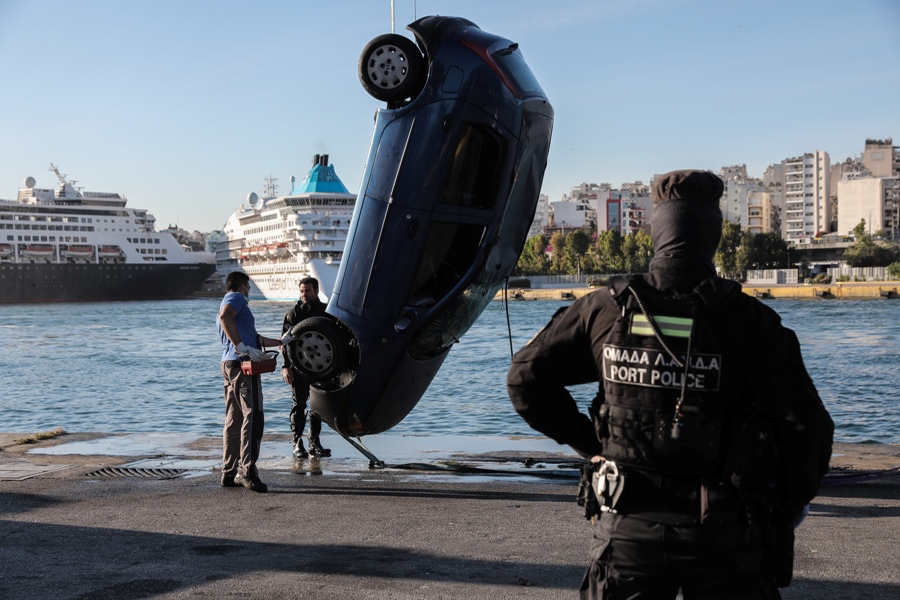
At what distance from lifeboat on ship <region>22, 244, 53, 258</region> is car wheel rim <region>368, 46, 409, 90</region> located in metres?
102

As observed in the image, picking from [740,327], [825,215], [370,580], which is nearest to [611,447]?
[740,327]

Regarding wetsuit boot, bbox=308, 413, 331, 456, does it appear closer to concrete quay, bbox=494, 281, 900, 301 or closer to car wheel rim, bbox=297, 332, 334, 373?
car wheel rim, bbox=297, 332, 334, 373

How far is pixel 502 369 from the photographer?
29469 mm

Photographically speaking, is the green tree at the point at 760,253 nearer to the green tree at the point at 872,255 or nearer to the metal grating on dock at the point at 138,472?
the green tree at the point at 872,255

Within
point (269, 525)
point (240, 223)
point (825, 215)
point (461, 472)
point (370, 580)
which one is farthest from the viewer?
point (825, 215)

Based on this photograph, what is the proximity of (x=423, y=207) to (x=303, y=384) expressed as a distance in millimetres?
2779

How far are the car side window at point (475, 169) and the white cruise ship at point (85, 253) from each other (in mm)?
99550

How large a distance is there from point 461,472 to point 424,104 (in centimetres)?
330

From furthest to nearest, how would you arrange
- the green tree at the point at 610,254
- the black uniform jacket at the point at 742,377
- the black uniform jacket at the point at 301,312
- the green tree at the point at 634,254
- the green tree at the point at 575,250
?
the green tree at the point at 575,250 → the green tree at the point at 610,254 → the green tree at the point at 634,254 → the black uniform jacket at the point at 301,312 → the black uniform jacket at the point at 742,377

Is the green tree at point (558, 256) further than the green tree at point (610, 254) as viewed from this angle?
Yes

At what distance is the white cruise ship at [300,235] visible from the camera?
87.0 metres

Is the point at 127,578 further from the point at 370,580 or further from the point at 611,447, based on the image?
the point at 611,447

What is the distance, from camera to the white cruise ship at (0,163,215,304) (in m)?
98.5

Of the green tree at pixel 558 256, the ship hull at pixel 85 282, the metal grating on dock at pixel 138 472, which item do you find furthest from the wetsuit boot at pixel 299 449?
the green tree at pixel 558 256
